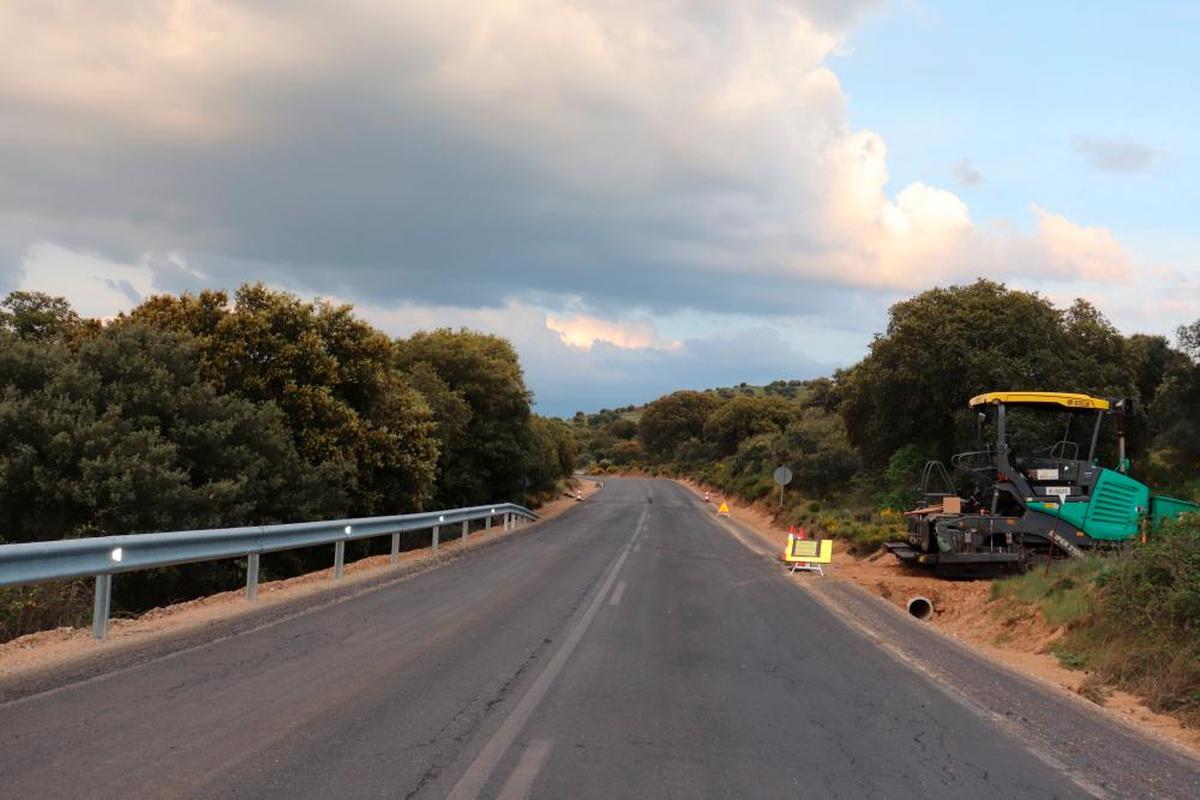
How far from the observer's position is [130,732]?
20.2 ft

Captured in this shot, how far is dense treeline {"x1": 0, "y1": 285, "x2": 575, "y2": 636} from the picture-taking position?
16156mm

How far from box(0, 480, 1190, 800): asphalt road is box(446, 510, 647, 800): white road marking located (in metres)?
0.02

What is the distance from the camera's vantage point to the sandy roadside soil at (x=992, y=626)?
29.5 ft

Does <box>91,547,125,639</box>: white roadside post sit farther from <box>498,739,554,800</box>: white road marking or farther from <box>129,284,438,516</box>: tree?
<box>129,284,438,516</box>: tree

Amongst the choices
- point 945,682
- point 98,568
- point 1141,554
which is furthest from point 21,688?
point 1141,554

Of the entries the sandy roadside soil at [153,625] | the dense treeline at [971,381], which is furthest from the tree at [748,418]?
the sandy roadside soil at [153,625]

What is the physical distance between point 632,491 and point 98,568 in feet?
210

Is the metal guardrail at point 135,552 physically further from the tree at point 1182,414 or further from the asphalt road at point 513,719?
the tree at point 1182,414

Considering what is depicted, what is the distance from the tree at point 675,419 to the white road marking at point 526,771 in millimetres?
111169

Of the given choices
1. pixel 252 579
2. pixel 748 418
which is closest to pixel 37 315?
pixel 252 579

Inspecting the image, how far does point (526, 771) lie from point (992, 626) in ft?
37.2

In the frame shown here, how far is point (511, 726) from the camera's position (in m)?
6.69

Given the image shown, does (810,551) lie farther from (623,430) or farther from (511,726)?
(623,430)

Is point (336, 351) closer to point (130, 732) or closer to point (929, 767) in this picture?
point (130, 732)
